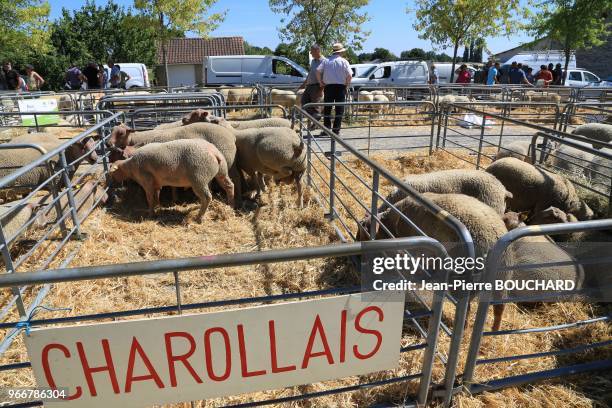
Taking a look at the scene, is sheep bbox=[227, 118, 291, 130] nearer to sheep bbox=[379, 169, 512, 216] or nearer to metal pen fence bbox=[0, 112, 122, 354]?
metal pen fence bbox=[0, 112, 122, 354]

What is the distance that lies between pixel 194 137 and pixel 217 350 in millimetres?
4942

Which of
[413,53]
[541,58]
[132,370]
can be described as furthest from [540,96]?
[413,53]

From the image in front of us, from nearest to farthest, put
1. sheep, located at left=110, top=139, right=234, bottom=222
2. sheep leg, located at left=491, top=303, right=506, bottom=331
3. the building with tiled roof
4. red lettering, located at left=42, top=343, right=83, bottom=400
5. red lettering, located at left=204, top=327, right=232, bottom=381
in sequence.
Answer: red lettering, located at left=42, top=343, right=83, bottom=400 → red lettering, located at left=204, top=327, right=232, bottom=381 → sheep leg, located at left=491, top=303, right=506, bottom=331 → sheep, located at left=110, top=139, right=234, bottom=222 → the building with tiled roof

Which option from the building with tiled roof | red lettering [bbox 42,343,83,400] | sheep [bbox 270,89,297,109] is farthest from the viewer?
the building with tiled roof

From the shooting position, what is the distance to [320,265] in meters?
4.41

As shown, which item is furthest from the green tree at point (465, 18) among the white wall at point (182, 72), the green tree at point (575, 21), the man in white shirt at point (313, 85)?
the white wall at point (182, 72)

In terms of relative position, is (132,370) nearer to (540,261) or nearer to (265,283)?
(265,283)

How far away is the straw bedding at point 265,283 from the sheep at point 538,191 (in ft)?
5.43

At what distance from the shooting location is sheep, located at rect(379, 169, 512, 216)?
14.6ft

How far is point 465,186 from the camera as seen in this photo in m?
4.57

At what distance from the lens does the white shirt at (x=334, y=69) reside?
9133mm

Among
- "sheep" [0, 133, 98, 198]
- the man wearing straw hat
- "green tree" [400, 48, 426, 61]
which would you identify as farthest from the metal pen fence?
"green tree" [400, 48, 426, 61]

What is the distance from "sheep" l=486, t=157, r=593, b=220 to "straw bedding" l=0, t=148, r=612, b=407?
165cm

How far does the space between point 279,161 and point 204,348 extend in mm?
4229
